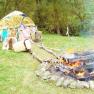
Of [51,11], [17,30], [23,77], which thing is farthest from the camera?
[51,11]

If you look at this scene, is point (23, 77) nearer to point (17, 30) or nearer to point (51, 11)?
point (17, 30)

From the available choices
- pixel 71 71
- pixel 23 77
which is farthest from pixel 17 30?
pixel 71 71

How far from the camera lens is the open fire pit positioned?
8062 millimetres

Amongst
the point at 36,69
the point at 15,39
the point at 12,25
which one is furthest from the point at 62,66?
the point at 12,25

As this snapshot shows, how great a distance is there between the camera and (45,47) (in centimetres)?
1300

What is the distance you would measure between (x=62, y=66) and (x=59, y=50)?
3.63m

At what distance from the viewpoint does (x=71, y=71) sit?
842 cm

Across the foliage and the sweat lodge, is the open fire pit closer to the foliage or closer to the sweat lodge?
the sweat lodge

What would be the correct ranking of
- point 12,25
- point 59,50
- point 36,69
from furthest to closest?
point 12,25 → point 59,50 → point 36,69

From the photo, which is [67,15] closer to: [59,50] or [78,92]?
[59,50]

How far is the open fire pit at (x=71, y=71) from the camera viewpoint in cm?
806

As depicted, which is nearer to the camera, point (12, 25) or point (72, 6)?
point (12, 25)

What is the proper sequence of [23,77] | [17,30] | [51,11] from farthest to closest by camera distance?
[51,11]
[17,30]
[23,77]

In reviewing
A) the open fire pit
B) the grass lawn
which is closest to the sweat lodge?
the grass lawn
